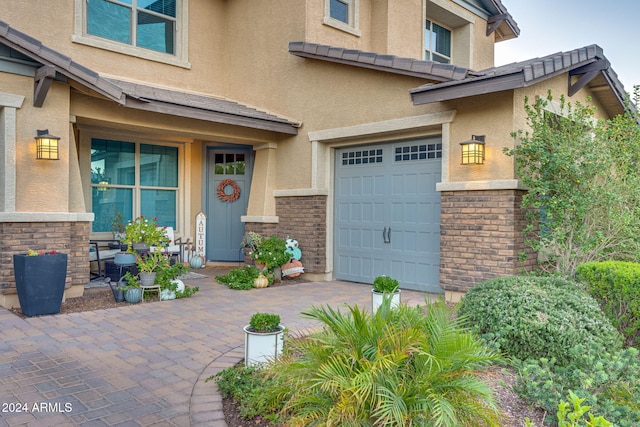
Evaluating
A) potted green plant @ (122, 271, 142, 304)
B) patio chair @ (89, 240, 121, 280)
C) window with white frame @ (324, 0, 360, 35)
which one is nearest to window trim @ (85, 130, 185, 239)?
patio chair @ (89, 240, 121, 280)

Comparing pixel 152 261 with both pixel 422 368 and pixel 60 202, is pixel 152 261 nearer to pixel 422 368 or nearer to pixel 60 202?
pixel 60 202

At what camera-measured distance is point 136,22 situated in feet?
30.1

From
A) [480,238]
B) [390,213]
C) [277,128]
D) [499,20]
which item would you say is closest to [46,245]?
[277,128]

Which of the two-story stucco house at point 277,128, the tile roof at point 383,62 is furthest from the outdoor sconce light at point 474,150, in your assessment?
the tile roof at point 383,62

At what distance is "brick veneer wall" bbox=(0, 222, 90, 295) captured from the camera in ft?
20.0

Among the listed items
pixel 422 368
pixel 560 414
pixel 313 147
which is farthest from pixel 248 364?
pixel 313 147

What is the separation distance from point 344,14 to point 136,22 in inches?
176

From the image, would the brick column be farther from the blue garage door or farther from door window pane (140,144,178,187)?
the blue garage door

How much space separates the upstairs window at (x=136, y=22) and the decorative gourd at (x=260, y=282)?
5.42 meters

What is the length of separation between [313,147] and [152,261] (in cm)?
377

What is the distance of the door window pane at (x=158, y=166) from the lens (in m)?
9.79

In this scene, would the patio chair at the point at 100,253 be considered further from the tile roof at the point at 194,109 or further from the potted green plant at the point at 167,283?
the tile roof at the point at 194,109

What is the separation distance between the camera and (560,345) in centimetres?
359

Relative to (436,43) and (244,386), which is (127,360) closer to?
(244,386)
